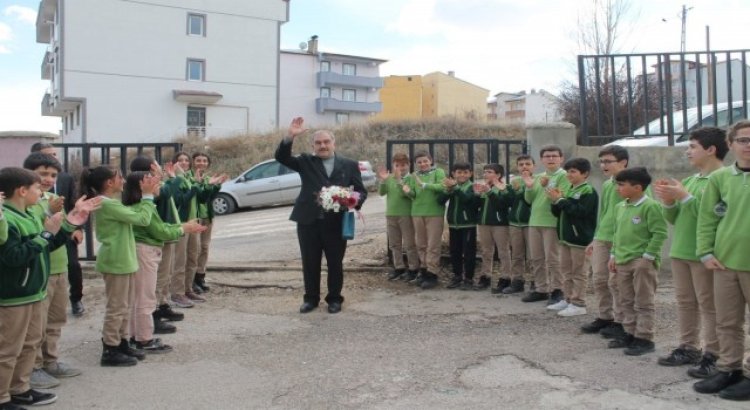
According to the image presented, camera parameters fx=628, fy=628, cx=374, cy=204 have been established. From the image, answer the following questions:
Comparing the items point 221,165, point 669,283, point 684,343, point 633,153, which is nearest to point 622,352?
point 684,343

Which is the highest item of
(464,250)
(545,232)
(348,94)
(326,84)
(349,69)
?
(349,69)

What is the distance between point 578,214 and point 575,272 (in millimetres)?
686

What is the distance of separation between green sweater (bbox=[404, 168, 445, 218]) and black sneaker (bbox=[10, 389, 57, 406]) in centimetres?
535

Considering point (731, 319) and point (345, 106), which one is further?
point (345, 106)

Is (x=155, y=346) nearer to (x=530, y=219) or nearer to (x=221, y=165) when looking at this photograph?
(x=530, y=219)

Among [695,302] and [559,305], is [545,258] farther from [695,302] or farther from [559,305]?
[695,302]

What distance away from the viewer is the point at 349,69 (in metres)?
62.6

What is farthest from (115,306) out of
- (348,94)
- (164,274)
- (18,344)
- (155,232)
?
(348,94)

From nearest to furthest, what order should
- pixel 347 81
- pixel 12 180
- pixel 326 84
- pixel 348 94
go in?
pixel 12 180 → pixel 326 84 → pixel 347 81 → pixel 348 94

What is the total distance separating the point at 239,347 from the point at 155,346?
749 mm

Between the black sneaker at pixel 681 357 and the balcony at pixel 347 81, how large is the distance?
54.9 metres

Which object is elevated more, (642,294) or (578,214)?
(578,214)

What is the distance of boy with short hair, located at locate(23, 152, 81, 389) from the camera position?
500 centimetres

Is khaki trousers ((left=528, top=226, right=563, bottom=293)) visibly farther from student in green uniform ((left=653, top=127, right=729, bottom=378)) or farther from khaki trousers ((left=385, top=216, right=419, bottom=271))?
student in green uniform ((left=653, top=127, right=729, bottom=378))
